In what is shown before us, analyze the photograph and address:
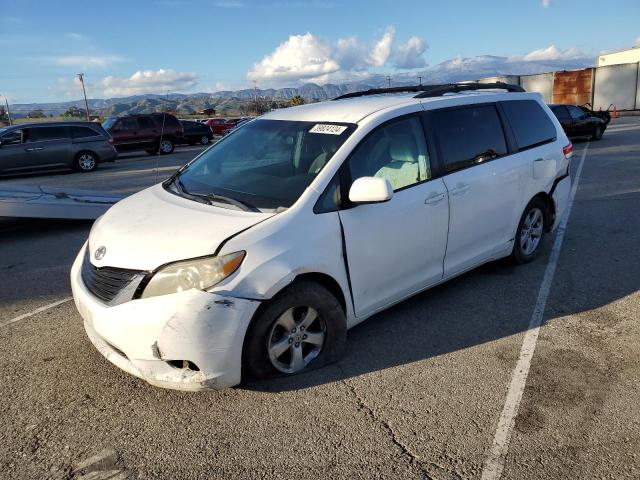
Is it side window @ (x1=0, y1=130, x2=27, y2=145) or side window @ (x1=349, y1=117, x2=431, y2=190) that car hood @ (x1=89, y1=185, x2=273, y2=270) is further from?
side window @ (x1=0, y1=130, x2=27, y2=145)

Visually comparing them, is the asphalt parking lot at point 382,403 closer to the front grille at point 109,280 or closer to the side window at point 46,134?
the front grille at point 109,280

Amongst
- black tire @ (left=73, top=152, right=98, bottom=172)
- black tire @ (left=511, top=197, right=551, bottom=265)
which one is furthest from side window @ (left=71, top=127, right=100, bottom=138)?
black tire @ (left=511, top=197, right=551, bottom=265)

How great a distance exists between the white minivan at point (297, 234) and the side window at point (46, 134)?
45.2ft

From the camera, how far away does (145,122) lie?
73.9 ft

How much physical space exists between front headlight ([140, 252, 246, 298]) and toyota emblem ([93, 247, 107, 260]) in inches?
19.5

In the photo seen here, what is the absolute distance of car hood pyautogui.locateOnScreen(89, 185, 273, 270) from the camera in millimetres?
2969

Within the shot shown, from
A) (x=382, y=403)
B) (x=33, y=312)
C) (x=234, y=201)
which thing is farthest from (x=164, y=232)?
(x=33, y=312)

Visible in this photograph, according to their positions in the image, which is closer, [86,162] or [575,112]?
[86,162]

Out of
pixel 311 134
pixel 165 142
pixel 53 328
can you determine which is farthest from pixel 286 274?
pixel 165 142

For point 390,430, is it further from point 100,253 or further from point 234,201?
point 100,253

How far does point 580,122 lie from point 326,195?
1799cm

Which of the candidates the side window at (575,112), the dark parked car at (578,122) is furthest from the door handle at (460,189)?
the side window at (575,112)

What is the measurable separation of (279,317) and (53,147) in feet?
50.8

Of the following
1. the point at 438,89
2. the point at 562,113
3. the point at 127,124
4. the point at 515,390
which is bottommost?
the point at 515,390
